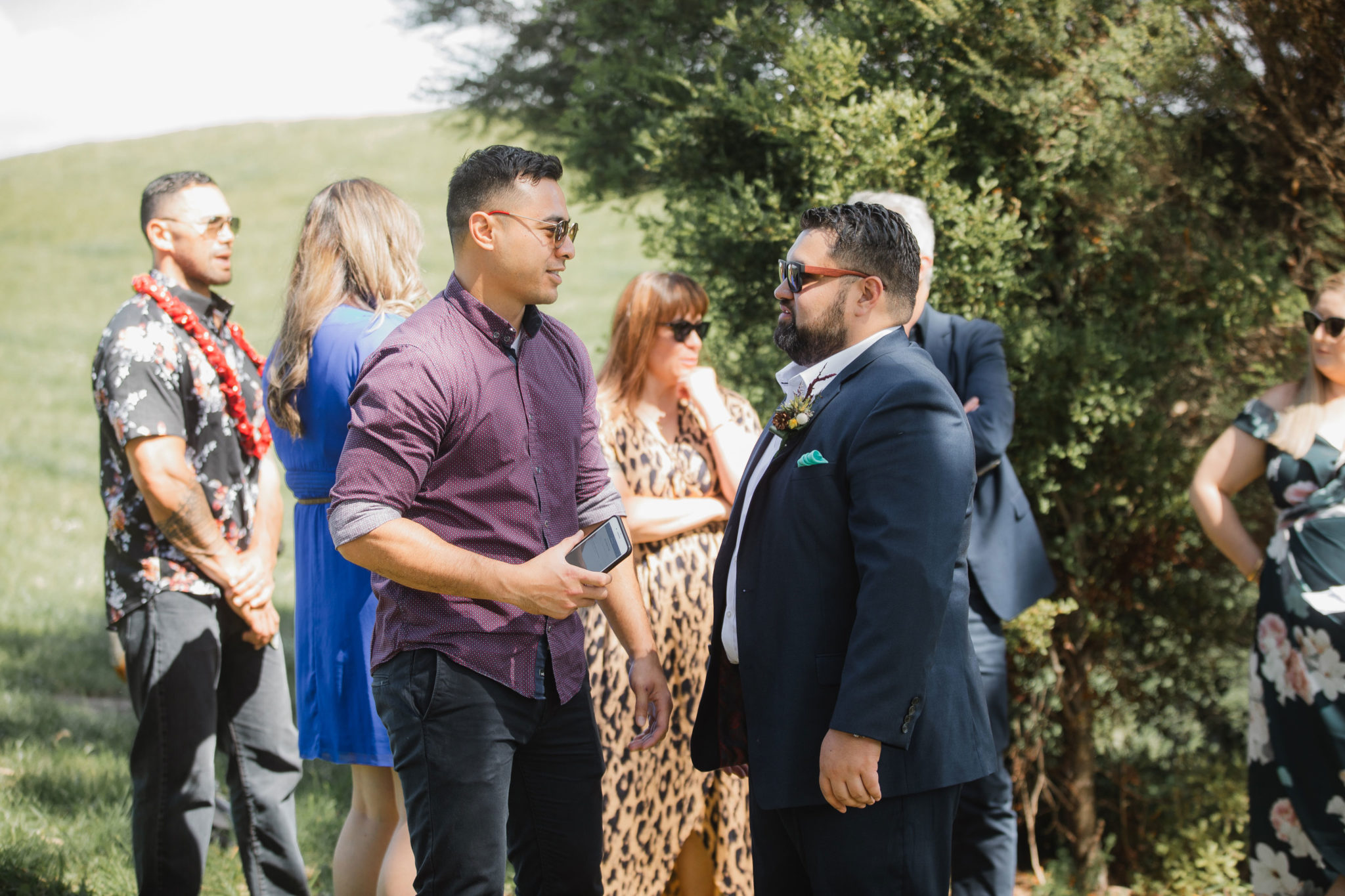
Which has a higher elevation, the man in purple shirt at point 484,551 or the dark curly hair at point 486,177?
the dark curly hair at point 486,177

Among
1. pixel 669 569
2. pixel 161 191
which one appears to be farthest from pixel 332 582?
pixel 161 191

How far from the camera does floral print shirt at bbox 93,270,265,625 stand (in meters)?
3.13

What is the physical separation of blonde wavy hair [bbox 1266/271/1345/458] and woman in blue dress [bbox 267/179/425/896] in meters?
2.98

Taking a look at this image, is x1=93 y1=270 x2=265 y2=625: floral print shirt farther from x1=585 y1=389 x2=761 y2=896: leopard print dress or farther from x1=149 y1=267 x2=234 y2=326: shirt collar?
x1=585 y1=389 x2=761 y2=896: leopard print dress

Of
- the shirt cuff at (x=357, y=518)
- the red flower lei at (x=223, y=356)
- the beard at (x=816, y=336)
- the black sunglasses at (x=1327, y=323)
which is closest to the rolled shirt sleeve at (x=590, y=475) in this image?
the beard at (x=816, y=336)

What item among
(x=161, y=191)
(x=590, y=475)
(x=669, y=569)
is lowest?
(x=669, y=569)

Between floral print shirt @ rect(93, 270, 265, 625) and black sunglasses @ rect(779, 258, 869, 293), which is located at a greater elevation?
black sunglasses @ rect(779, 258, 869, 293)

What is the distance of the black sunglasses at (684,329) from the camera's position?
11.7 ft

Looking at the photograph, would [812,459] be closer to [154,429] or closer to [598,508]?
[598,508]

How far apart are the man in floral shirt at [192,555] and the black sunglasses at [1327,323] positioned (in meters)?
3.58

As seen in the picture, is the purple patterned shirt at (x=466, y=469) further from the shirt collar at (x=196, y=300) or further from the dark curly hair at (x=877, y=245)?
the shirt collar at (x=196, y=300)

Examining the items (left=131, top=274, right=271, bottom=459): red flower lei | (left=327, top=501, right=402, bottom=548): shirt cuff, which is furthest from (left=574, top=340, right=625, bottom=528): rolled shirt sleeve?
(left=131, top=274, right=271, bottom=459): red flower lei

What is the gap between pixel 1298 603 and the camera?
11.5ft

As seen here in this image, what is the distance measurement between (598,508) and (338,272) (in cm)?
111
